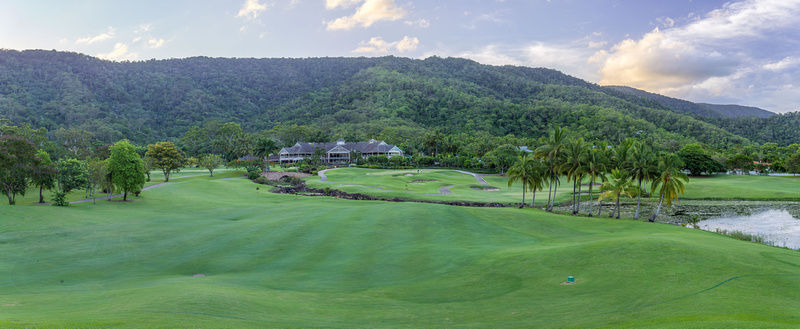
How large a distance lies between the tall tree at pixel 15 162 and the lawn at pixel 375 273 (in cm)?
775

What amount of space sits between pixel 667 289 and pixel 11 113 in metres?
A: 215

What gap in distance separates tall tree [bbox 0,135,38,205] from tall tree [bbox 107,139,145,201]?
6.73 meters

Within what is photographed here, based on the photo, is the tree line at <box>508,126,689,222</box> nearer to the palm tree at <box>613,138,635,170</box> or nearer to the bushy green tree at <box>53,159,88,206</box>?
the palm tree at <box>613,138,635,170</box>

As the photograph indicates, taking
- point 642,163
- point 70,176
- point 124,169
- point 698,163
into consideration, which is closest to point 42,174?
point 70,176

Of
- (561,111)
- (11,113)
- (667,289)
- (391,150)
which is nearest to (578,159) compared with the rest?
(667,289)

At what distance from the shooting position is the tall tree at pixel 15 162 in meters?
36.8

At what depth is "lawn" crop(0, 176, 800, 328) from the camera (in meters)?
10.9

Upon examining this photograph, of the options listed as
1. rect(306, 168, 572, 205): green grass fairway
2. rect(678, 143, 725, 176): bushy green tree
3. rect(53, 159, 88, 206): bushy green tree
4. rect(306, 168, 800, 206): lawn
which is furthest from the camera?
rect(678, 143, 725, 176): bushy green tree

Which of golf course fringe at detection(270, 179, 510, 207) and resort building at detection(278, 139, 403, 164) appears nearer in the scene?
golf course fringe at detection(270, 179, 510, 207)

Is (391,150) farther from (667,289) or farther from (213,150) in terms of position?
(667,289)

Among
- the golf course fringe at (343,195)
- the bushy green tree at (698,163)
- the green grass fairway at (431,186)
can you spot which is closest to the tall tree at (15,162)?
the golf course fringe at (343,195)

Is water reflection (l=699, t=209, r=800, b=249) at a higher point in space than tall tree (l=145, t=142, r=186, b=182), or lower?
lower

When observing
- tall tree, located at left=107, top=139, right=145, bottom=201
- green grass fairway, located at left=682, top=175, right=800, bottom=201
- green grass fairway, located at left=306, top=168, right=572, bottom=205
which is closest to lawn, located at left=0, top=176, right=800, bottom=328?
tall tree, located at left=107, top=139, right=145, bottom=201

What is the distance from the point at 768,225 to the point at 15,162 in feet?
244
